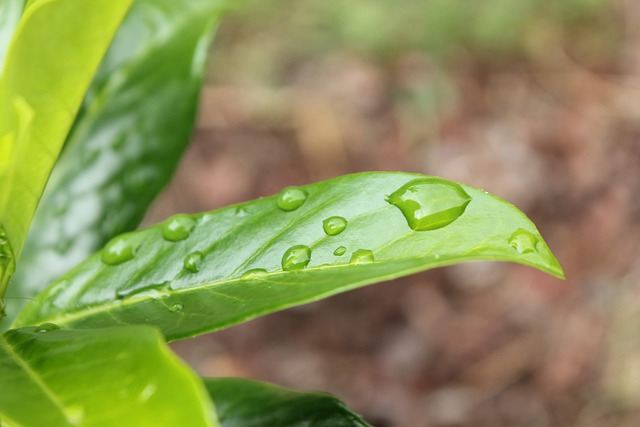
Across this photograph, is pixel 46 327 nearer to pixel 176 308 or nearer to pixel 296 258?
pixel 176 308

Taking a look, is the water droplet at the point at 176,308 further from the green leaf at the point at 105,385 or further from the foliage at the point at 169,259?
the green leaf at the point at 105,385

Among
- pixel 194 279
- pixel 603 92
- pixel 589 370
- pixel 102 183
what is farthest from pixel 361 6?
pixel 194 279

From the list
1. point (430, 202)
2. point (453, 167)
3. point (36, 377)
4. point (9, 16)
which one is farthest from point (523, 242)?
point (453, 167)

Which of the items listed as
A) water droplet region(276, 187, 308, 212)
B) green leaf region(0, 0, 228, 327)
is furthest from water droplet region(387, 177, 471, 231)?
green leaf region(0, 0, 228, 327)

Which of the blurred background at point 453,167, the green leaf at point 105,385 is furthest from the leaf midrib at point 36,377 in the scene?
the blurred background at point 453,167

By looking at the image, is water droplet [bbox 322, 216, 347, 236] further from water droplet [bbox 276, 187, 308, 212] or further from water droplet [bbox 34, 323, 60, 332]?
water droplet [bbox 34, 323, 60, 332]

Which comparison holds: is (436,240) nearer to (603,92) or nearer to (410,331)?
(410,331)
